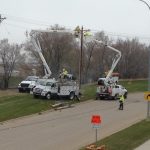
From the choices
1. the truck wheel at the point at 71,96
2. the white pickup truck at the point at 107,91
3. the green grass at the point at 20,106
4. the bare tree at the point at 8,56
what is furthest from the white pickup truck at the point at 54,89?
the bare tree at the point at 8,56

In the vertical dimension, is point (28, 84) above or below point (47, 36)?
below

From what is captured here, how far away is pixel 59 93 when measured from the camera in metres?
50.3

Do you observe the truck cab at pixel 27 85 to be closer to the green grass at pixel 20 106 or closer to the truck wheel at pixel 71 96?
the green grass at pixel 20 106

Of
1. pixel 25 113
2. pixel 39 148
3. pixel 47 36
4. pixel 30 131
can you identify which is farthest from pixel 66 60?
pixel 39 148

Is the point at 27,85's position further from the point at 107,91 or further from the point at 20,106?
the point at 20,106

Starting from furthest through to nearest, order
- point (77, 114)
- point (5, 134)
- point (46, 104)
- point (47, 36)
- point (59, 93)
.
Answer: point (47, 36)
point (59, 93)
point (46, 104)
point (77, 114)
point (5, 134)

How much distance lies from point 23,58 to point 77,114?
74.8 meters

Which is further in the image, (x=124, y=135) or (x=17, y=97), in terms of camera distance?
(x=17, y=97)

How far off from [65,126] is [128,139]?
9.80 metres

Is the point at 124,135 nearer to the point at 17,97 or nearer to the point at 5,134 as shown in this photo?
the point at 5,134

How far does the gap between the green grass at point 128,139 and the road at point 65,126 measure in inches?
55.2

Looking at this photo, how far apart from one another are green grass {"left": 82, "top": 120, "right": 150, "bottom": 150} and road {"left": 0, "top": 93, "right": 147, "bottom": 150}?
1402 millimetres

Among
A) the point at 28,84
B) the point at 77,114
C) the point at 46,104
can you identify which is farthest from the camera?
the point at 28,84

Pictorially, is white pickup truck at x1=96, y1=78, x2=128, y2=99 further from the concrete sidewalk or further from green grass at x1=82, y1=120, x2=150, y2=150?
the concrete sidewalk
